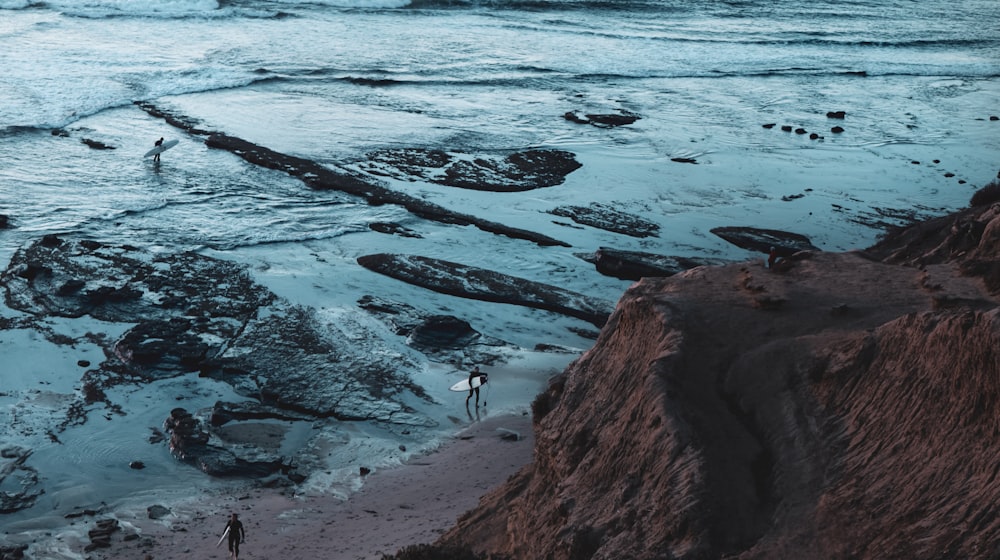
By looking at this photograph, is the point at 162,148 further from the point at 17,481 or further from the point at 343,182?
the point at 17,481

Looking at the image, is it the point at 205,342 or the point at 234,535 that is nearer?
the point at 234,535

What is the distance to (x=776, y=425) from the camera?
1020 centimetres

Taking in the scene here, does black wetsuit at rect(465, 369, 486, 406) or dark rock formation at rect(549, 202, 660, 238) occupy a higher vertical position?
dark rock formation at rect(549, 202, 660, 238)

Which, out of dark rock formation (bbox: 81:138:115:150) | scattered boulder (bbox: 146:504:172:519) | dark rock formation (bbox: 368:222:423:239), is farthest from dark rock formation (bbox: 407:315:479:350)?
dark rock formation (bbox: 81:138:115:150)

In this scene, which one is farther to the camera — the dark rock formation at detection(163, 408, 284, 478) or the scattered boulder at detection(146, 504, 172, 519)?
the dark rock formation at detection(163, 408, 284, 478)

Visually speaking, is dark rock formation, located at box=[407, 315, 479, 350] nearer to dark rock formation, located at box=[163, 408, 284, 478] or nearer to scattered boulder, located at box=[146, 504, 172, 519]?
dark rock formation, located at box=[163, 408, 284, 478]

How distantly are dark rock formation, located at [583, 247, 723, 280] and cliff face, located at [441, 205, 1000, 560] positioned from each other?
999 cm

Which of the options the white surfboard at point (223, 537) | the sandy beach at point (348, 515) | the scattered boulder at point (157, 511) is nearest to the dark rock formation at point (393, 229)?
the sandy beach at point (348, 515)

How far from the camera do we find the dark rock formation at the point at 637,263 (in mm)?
23594

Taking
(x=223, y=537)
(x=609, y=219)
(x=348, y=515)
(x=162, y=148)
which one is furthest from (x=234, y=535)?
(x=162, y=148)

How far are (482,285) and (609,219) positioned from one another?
5.44 metres

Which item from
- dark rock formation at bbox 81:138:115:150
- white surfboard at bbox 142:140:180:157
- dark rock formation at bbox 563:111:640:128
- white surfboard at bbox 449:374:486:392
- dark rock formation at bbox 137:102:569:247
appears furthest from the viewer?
dark rock formation at bbox 563:111:640:128

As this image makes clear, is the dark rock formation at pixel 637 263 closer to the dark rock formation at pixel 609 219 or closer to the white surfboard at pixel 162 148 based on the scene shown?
the dark rock formation at pixel 609 219

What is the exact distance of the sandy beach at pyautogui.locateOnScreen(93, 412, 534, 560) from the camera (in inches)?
555
